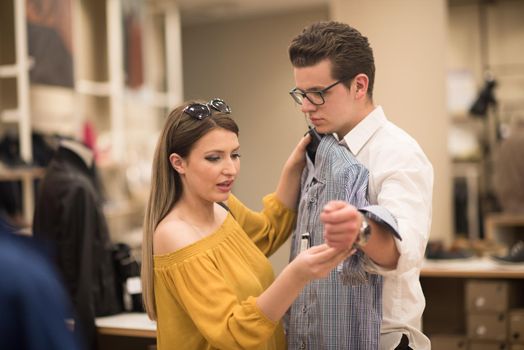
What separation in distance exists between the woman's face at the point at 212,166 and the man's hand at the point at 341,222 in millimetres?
494

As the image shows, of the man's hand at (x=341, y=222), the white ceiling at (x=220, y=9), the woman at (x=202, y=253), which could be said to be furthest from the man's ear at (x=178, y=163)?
the white ceiling at (x=220, y=9)

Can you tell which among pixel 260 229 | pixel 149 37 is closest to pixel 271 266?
pixel 260 229

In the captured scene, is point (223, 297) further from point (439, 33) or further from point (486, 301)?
point (439, 33)

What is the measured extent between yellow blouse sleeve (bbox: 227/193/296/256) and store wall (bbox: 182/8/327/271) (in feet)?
0.24

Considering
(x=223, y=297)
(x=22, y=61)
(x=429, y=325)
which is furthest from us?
(x=22, y=61)

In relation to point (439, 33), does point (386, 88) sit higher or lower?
lower

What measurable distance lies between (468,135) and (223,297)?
7.11 meters

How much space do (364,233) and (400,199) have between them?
221mm

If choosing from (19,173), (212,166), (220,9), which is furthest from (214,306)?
(220,9)

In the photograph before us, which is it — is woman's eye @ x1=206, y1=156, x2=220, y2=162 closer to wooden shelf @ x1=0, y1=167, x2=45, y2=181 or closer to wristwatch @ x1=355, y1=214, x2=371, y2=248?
wristwatch @ x1=355, y1=214, x2=371, y2=248

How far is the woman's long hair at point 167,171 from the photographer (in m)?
1.81

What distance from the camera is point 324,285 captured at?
5.96 feet

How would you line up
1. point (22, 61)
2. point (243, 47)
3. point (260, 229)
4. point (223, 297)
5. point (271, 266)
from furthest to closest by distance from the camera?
1. point (243, 47)
2. point (22, 61)
3. point (260, 229)
4. point (271, 266)
5. point (223, 297)

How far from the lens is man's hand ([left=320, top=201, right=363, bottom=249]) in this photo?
135 cm
